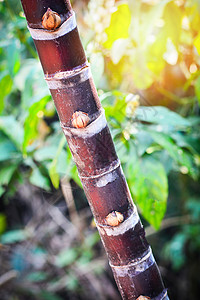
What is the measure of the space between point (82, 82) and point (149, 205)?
284mm

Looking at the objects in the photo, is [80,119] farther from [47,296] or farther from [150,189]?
[47,296]

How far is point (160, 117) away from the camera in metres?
0.57

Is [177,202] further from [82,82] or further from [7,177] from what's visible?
[82,82]

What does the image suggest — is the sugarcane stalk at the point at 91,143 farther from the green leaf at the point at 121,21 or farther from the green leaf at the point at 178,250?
the green leaf at the point at 178,250

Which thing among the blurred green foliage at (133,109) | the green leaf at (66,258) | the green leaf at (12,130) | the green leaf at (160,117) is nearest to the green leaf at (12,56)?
the blurred green foliage at (133,109)

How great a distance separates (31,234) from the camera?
1.77 meters

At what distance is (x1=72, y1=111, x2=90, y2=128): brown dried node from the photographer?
310mm

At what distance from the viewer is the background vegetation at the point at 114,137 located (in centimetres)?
53

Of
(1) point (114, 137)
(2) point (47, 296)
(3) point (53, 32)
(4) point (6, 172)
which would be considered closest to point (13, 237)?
(2) point (47, 296)

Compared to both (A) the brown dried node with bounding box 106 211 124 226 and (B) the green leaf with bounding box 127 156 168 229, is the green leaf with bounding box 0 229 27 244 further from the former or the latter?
(A) the brown dried node with bounding box 106 211 124 226

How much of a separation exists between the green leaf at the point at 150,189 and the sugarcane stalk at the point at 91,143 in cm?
13

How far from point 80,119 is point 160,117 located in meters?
0.30

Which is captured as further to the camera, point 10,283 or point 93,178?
point 10,283

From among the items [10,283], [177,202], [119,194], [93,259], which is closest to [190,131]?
[119,194]
